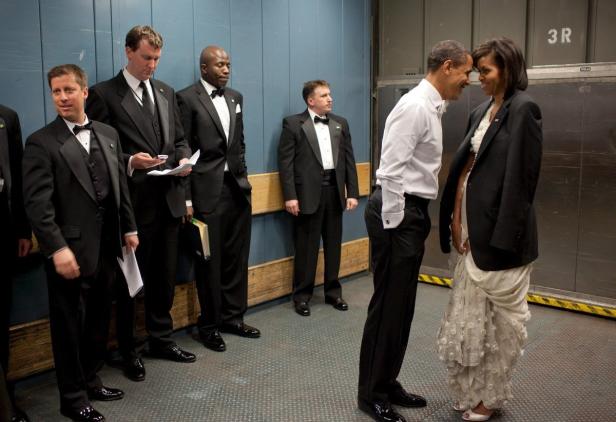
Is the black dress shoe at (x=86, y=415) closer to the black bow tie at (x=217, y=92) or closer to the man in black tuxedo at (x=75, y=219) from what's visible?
the man in black tuxedo at (x=75, y=219)

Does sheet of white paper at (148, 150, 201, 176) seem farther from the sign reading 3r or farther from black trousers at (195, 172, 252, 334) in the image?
the sign reading 3r

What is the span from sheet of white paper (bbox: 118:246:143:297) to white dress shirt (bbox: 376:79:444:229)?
1.34 meters

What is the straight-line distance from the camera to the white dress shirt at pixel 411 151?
2658 millimetres

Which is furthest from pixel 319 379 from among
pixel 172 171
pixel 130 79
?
pixel 130 79

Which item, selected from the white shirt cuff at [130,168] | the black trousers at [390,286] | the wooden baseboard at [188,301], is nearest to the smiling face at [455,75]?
the black trousers at [390,286]

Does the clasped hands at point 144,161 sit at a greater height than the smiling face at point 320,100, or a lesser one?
lesser

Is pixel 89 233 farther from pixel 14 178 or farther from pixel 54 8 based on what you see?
pixel 54 8

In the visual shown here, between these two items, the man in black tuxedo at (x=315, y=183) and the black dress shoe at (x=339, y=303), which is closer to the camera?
the man in black tuxedo at (x=315, y=183)

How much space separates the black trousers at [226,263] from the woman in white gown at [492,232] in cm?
159

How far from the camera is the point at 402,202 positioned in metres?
2.68

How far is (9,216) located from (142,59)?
1099 mm

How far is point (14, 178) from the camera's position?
296 cm

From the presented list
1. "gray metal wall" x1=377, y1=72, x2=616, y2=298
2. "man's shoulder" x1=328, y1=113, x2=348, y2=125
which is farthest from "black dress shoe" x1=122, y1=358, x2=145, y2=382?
"gray metal wall" x1=377, y1=72, x2=616, y2=298

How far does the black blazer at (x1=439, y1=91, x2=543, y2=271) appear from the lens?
2.58 metres
